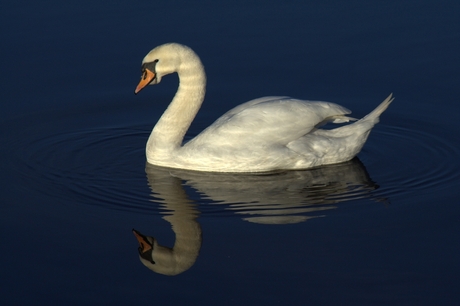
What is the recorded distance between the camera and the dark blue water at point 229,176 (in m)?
8.25

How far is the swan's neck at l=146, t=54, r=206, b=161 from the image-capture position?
444 inches

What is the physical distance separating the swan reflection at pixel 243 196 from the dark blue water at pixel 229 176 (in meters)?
0.03

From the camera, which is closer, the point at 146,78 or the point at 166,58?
the point at 166,58

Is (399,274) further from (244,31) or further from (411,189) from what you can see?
(244,31)

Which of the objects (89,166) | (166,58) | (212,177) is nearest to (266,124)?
(212,177)

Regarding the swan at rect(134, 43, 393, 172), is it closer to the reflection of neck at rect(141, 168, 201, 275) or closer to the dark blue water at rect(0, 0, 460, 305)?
the dark blue water at rect(0, 0, 460, 305)

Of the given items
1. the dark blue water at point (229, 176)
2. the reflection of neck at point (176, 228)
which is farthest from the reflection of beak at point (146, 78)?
the reflection of neck at point (176, 228)

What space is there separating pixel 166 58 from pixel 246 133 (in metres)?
1.31

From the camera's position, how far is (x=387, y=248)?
881 cm

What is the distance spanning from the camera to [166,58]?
11242 millimetres

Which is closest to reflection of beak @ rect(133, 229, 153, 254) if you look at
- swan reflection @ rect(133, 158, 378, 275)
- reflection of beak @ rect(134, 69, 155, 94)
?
swan reflection @ rect(133, 158, 378, 275)

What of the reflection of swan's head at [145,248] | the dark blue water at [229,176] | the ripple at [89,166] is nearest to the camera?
the dark blue water at [229,176]

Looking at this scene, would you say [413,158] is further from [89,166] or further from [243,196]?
[89,166]

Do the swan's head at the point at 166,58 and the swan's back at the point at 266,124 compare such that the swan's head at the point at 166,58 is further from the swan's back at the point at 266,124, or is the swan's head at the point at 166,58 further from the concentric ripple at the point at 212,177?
the concentric ripple at the point at 212,177
